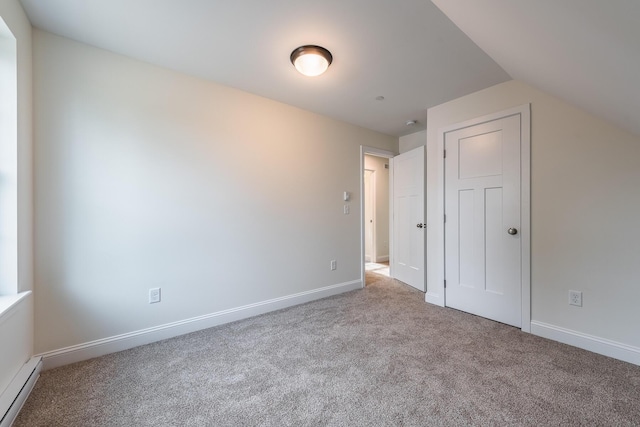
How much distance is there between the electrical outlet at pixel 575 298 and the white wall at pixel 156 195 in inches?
91.8

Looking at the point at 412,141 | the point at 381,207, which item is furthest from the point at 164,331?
the point at 381,207

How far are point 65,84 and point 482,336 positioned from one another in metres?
3.77

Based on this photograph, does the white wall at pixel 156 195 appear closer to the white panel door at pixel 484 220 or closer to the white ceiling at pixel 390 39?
the white ceiling at pixel 390 39

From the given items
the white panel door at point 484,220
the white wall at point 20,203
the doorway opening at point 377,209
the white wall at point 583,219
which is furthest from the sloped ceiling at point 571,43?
the doorway opening at point 377,209

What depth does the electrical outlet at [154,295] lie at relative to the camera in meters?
2.13

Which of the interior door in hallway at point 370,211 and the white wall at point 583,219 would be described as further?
the interior door in hallway at point 370,211

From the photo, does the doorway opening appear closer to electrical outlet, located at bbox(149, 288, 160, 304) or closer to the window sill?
electrical outlet, located at bbox(149, 288, 160, 304)

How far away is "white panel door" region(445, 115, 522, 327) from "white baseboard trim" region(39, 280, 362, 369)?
1.62 m

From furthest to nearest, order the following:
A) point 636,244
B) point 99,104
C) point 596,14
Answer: point 99,104 → point 636,244 → point 596,14

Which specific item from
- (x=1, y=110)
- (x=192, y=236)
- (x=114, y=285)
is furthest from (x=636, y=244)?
(x=1, y=110)

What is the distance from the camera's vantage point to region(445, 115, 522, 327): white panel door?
93.4 inches

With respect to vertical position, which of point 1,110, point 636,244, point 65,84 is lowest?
point 636,244

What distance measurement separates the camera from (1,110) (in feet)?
4.83

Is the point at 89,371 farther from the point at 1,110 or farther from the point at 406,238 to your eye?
the point at 406,238
